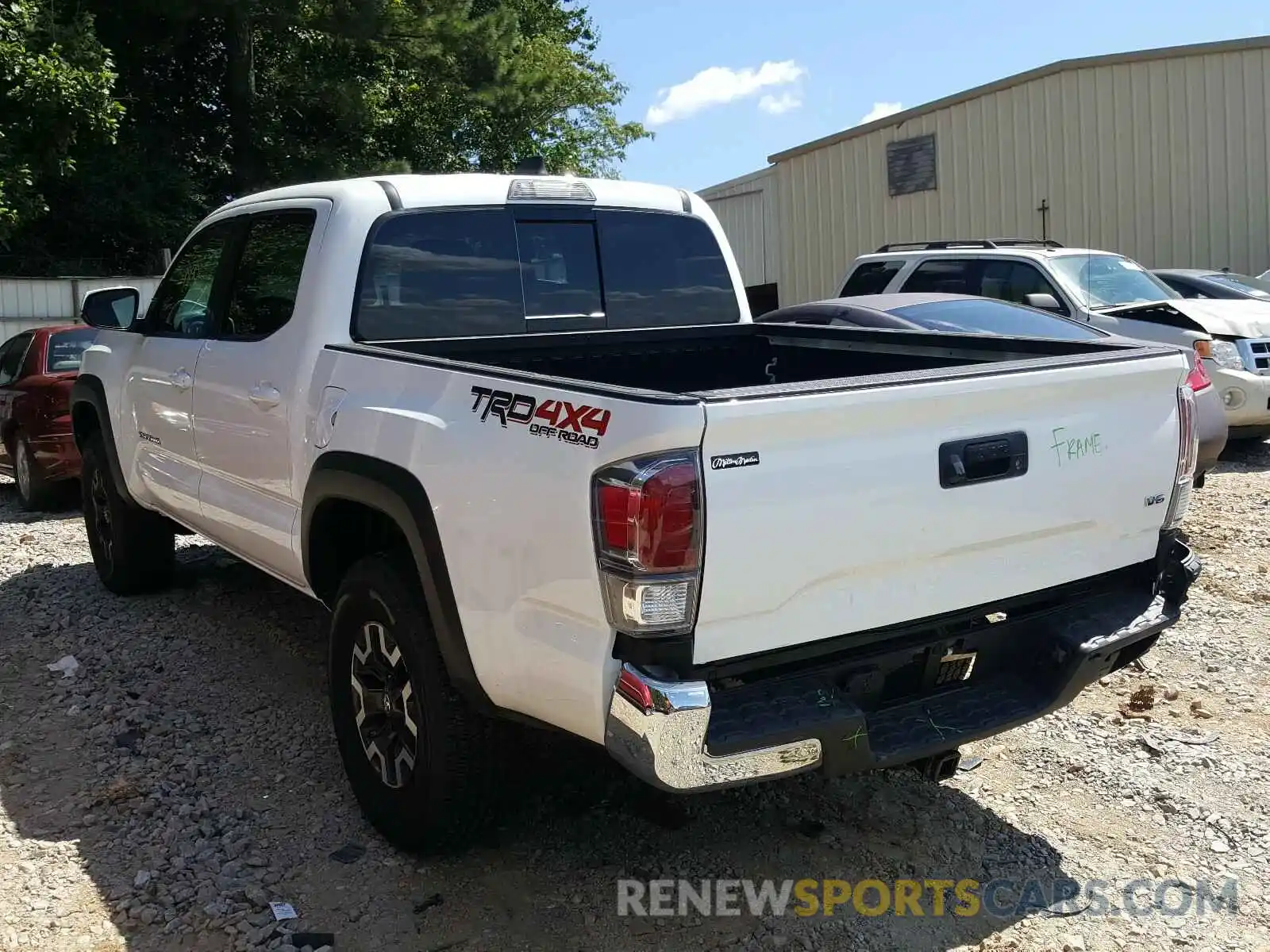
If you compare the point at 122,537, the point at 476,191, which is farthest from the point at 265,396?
the point at 122,537

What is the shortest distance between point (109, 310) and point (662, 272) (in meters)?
2.90

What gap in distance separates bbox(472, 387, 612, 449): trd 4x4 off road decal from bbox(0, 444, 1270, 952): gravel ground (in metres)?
1.04

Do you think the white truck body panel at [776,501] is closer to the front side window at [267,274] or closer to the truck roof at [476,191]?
the front side window at [267,274]

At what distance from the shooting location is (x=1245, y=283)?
12.8 metres

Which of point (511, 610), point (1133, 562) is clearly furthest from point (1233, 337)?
point (511, 610)

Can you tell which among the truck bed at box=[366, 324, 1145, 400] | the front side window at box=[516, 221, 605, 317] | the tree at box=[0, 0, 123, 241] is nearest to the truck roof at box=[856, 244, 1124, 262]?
the truck bed at box=[366, 324, 1145, 400]

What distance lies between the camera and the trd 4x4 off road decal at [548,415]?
2857 mm

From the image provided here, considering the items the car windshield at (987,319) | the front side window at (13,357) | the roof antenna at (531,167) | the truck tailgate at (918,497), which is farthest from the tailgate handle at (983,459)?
the front side window at (13,357)

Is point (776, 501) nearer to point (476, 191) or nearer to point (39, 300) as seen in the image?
point (476, 191)

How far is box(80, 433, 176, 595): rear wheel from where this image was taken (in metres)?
6.40

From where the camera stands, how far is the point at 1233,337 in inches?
393

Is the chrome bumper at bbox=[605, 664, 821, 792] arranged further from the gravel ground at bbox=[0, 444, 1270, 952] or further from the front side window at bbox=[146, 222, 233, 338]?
the front side window at bbox=[146, 222, 233, 338]

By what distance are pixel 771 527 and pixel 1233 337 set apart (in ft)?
28.0

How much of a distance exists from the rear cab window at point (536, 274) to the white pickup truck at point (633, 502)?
0.04ft
